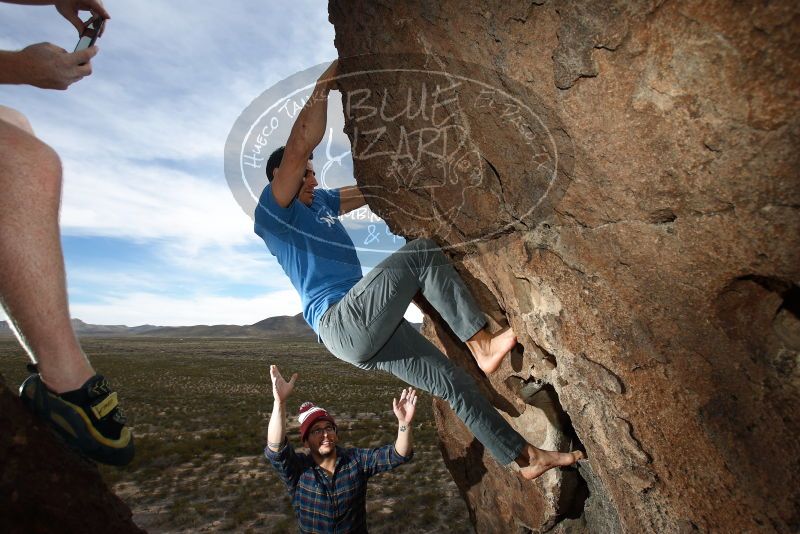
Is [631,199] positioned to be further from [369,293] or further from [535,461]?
[535,461]

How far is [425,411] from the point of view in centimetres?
2438

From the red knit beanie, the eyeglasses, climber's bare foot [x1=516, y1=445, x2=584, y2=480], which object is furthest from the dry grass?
climber's bare foot [x1=516, y1=445, x2=584, y2=480]

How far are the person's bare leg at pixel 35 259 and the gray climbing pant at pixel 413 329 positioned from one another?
188 cm

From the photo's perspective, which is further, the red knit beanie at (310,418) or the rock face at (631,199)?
the red knit beanie at (310,418)

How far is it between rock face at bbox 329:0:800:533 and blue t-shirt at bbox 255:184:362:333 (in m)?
0.85

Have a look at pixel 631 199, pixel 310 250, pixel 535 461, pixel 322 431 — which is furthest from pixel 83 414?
pixel 322 431

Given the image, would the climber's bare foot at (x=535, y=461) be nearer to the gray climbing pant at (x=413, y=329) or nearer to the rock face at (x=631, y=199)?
the gray climbing pant at (x=413, y=329)

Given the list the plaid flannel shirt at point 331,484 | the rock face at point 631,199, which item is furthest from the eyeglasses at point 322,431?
the rock face at point 631,199

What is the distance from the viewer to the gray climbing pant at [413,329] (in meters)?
3.37

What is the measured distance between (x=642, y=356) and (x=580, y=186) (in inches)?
47.2

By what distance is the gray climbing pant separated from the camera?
337 centimetres

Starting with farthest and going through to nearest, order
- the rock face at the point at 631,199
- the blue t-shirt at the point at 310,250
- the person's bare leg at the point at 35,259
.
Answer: the blue t-shirt at the point at 310,250 < the rock face at the point at 631,199 < the person's bare leg at the point at 35,259

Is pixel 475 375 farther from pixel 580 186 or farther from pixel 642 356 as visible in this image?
pixel 580 186

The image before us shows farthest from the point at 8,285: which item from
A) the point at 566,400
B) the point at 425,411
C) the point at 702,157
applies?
the point at 425,411
